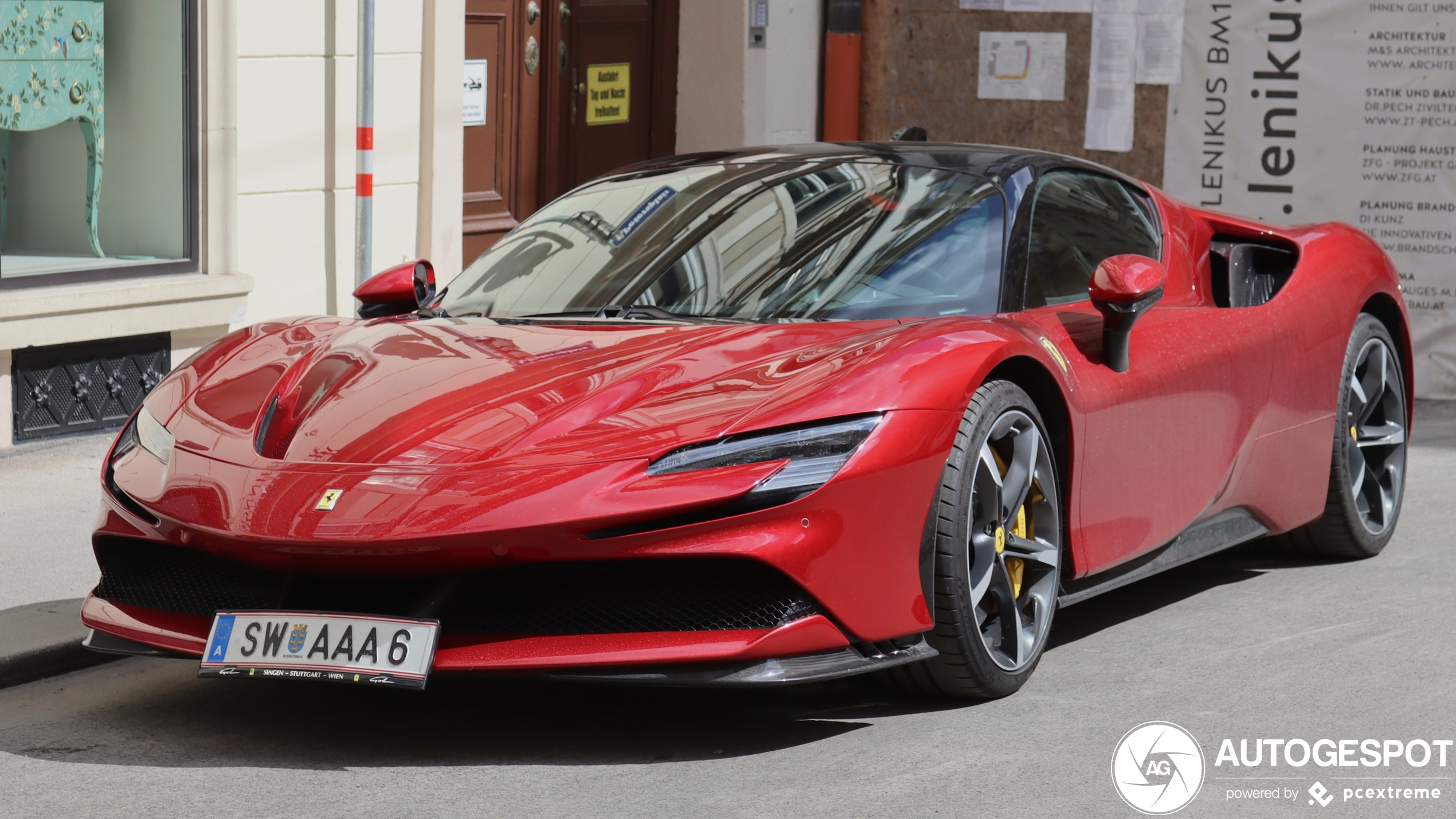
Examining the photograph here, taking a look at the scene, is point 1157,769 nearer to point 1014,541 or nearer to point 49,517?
point 1014,541

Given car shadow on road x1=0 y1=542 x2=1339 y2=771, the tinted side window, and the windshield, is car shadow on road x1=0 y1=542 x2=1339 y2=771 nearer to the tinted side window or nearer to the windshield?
the windshield

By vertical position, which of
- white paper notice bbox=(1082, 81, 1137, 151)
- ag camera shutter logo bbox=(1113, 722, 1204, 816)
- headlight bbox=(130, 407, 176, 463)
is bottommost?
ag camera shutter logo bbox=(1113, 722, 1204, 816)

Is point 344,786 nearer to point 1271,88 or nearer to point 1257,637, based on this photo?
point 1257,637

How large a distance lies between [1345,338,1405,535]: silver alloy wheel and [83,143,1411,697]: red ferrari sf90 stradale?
0.47 meters

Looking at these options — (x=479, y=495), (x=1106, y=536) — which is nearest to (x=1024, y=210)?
(x=1106, y=536)

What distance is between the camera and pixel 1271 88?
9844 millimetres

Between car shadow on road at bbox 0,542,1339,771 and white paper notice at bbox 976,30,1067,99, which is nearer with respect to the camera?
car shadow on road at bbox 0,542,1339,771

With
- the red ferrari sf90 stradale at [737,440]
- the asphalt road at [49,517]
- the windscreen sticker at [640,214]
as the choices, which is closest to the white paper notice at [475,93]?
the asphalt road at [49,517]

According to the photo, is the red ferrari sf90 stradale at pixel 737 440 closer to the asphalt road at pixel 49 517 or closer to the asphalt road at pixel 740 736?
the asphalt road at pixel 740 736

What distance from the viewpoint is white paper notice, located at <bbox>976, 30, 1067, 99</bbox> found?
10648mm

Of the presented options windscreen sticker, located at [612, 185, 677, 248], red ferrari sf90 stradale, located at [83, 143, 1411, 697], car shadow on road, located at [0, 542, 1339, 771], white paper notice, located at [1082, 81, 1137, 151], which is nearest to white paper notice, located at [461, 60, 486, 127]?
white paper notice, located at [1082, 81, 1137, 151]

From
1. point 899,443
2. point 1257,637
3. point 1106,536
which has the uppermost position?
point 899,443

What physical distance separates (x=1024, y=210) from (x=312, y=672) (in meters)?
2.18

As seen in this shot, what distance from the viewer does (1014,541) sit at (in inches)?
166
